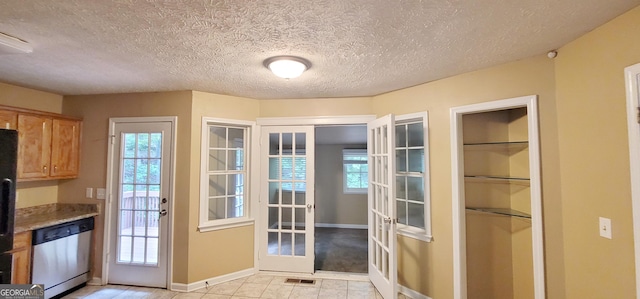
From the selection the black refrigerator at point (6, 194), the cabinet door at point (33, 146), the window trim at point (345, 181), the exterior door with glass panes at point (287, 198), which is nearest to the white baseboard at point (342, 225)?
the window trim at point (345, 181)

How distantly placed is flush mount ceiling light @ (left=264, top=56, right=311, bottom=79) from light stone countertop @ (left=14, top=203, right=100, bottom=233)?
272 centimetres

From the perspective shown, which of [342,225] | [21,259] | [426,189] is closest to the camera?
[21,259]

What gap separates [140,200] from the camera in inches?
124

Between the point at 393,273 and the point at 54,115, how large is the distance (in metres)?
4.04

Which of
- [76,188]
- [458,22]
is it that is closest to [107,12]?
[458,22]

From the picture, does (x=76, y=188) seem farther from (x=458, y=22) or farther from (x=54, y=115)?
(x=458, y=22)

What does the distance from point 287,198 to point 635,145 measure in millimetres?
3067

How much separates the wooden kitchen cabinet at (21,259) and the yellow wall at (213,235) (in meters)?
1.37

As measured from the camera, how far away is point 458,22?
5.13ft

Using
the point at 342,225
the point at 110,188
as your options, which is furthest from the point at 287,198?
the point at 342,225

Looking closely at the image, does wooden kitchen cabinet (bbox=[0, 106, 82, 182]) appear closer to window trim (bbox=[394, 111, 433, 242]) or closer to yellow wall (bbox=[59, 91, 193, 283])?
yellow wall (bbox=[59, 91, 193, 283])

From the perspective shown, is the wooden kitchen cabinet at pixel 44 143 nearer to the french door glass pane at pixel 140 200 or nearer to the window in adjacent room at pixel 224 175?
the french door glass pane at pixel 140 200

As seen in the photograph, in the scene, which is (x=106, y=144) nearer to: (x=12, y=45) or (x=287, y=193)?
(x=12, y=45)

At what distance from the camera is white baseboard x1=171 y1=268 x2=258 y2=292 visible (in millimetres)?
3033
